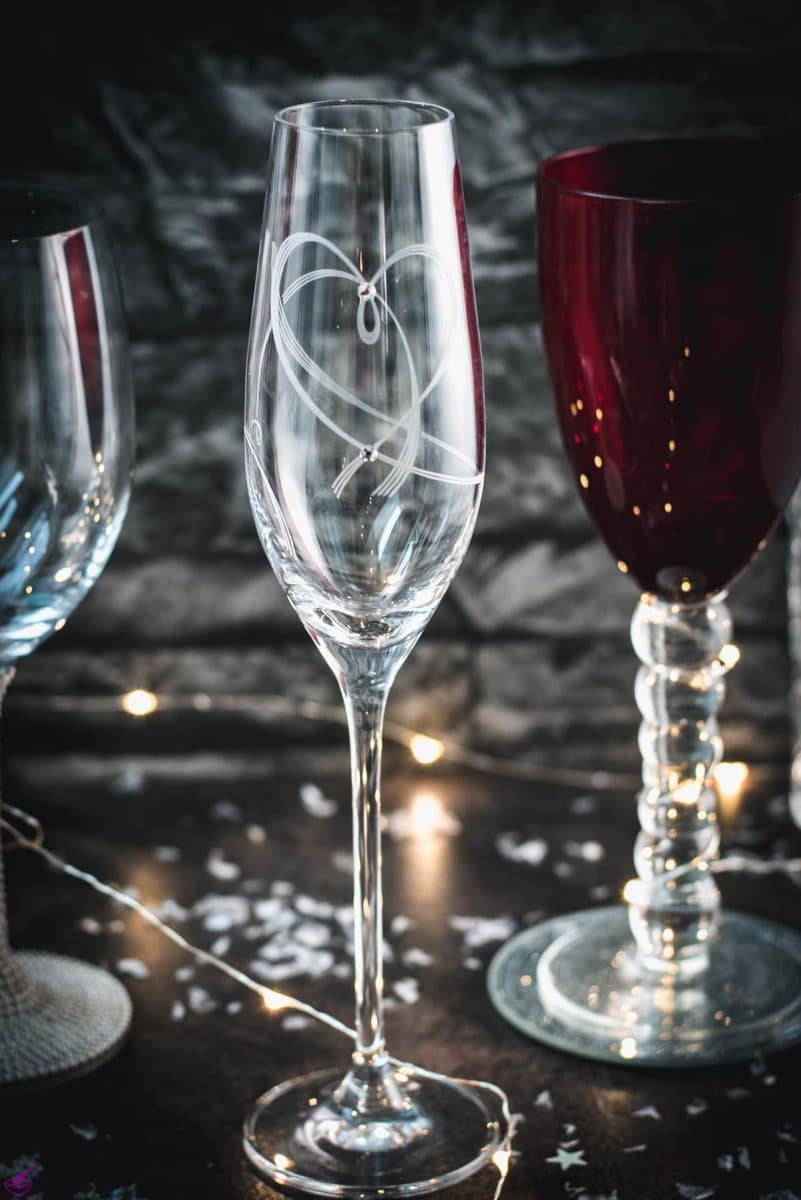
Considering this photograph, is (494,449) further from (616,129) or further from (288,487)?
(288,487)

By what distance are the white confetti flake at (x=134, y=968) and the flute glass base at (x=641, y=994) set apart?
15cm

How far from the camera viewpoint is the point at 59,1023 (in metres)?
0.70

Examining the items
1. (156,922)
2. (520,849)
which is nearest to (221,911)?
(156,922)

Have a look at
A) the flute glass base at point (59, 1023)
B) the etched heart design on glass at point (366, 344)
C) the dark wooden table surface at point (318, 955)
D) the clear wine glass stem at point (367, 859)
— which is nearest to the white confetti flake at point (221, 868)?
the dark wooden table surface at point (318, 955)

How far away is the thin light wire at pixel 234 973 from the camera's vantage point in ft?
2.09

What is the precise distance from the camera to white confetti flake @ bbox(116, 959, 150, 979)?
2.48 ft

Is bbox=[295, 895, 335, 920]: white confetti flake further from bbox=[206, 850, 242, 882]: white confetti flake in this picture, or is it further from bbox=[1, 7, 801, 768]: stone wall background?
bbox=[1, 7, 801, 768]: stone wall background

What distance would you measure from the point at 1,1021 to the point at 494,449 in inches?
16.5

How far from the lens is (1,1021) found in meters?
0.70

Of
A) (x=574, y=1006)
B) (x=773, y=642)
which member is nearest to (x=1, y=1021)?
(x=574, y=1006)

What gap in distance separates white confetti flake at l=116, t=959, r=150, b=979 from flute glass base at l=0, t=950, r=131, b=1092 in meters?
0.01

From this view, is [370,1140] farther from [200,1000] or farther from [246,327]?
[246,327]

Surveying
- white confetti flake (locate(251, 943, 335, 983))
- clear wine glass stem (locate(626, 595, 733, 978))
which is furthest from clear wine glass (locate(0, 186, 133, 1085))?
clear wine glass stem (locate(626, 595, 733, 978))

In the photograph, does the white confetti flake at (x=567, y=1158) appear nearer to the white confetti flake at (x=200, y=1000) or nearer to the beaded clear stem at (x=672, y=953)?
the beaded clear stem at (x=672, y=953)
